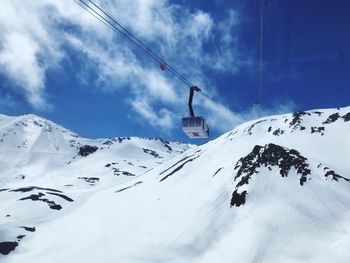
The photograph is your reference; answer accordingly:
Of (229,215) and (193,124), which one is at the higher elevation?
(229,215)

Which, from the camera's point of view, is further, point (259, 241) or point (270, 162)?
point (270, 162)

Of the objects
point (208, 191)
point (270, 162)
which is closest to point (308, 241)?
point (270, 162)

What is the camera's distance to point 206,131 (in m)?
25.4

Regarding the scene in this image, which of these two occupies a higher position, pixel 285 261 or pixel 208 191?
pixel 208 191

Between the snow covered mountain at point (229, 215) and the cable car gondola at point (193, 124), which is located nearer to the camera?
the cable car gondola at point (193, 124)

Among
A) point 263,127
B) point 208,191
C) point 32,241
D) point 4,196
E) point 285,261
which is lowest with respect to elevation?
point 285,261

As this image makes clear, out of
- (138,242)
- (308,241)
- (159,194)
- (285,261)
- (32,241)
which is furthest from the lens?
(159,194)

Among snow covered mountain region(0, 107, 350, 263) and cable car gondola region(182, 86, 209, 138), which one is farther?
snow covered mountain region(0, 107, 350, 263)

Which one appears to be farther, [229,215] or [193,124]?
[229,215]

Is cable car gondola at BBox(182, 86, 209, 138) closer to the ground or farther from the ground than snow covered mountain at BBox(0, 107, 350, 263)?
closer to the ground

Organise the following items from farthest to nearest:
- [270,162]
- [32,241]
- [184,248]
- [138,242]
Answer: [32,241] → [270,162] → [138,242] → [184,248]

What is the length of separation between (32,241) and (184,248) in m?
31.2

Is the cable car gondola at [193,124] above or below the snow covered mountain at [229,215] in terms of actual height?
below

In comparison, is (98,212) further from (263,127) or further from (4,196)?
(263,127)
